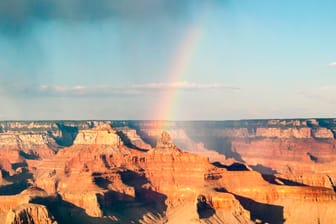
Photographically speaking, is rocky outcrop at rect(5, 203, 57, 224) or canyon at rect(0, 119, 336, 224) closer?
rocky outcrop at rect(5, 203, 57, 224)

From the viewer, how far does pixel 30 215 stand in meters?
113

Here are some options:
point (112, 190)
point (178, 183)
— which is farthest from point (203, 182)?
point (112, 190)

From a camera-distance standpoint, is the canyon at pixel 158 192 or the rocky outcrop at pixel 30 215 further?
the canyon at pixel 158 192

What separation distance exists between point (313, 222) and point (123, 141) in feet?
170

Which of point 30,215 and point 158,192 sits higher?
point 158,192

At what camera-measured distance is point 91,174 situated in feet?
470

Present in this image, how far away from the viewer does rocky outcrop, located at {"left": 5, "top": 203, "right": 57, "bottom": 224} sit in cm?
11181

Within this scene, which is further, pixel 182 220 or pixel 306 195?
pixel 306 195

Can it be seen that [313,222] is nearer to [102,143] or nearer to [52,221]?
[52,221]

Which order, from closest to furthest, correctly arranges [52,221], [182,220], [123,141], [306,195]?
[52,221], [182,220], [306,195], [123,141]

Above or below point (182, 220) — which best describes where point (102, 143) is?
above

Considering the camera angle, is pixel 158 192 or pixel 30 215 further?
pixel 158 192

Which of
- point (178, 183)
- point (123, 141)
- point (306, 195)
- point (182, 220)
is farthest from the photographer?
point (123, 141)

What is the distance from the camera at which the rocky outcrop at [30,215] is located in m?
112
